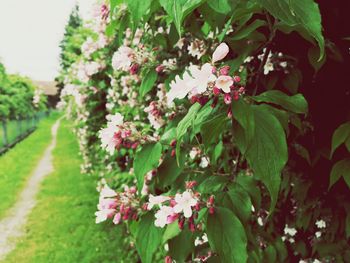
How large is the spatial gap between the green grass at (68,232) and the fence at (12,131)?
708 centimetres

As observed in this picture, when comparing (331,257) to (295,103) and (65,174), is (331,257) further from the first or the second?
(65,174)

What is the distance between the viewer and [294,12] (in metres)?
0.96

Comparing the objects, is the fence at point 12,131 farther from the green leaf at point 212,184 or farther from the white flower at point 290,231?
the green leaf at point 212,184

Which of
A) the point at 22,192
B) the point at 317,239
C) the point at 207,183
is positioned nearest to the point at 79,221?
the point at 22,192

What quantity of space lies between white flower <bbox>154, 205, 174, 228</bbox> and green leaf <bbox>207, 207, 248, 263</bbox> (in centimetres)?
14

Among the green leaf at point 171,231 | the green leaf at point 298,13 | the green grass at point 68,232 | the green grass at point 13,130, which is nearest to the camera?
the green leaf at point 298,13

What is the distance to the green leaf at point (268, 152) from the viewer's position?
112 centimetres

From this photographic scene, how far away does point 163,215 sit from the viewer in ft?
4.73

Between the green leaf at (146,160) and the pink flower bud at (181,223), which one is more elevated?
the green leaf at (146,160)

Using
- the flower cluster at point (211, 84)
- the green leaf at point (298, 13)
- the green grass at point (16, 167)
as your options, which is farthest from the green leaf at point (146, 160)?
the green grass at point (16, 167)

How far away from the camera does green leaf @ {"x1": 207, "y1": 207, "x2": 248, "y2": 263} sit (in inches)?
48.9

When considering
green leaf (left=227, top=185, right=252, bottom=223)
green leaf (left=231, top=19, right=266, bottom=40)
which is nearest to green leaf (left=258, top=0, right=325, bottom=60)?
green leaf (left=231, top=19, right=266, bottom=40)

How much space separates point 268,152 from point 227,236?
29 centimetres

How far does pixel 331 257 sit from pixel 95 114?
240 inches
